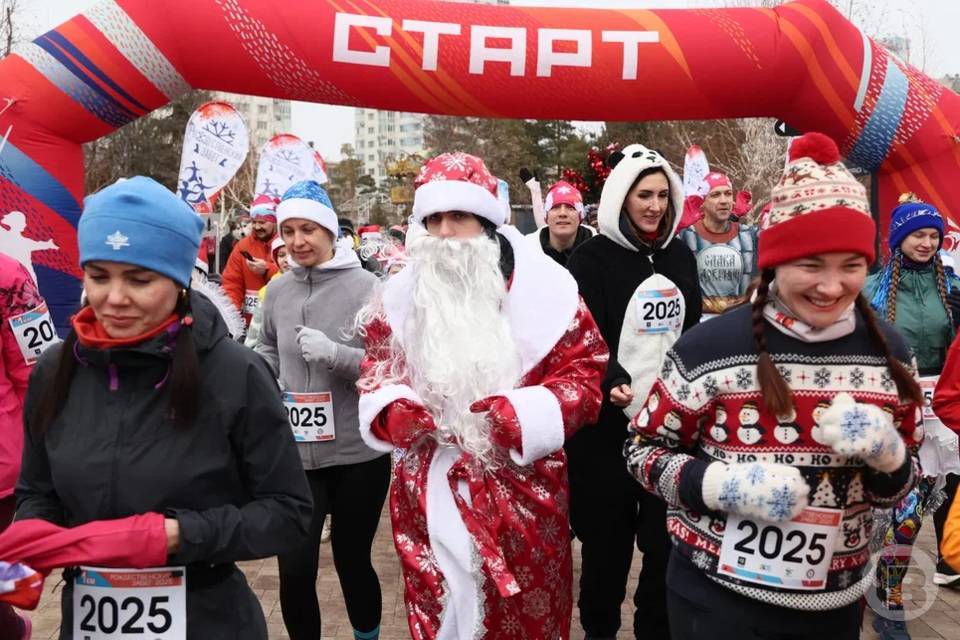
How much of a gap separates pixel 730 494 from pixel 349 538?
2054 mm

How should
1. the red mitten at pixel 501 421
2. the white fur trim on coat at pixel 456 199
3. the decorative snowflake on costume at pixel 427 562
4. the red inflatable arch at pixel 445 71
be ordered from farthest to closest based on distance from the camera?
the red inflatable arch at pixel 445 71, the white fur trim on coat at pixel 456 199, the decorative snowflake on costume at pixel 427 562, the red mitten at pixel 501 421

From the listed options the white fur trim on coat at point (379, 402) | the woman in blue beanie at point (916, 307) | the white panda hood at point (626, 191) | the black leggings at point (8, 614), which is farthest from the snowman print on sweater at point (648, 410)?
Result: the woman in blue beanie at point (916, 307)

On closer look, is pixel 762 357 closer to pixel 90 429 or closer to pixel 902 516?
pixel 90 429

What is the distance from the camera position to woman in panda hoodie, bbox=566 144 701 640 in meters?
4.01

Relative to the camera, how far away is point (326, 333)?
4.00 m

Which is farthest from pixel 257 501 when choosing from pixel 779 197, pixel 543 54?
pixel 543 54

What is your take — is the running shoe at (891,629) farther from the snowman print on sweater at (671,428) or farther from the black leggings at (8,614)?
the black leggings at (8,614)

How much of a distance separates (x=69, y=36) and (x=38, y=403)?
199 inches

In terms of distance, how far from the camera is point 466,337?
10.4 ft

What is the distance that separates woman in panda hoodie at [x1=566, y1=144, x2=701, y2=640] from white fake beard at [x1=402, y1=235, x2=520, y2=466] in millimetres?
856

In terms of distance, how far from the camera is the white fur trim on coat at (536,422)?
2925 mm

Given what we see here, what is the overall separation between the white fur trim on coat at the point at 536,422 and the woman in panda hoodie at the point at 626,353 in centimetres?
93

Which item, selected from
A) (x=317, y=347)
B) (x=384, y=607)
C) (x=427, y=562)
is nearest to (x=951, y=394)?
(x=427, y=562)

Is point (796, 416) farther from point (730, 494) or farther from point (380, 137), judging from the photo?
point (380, 137)
